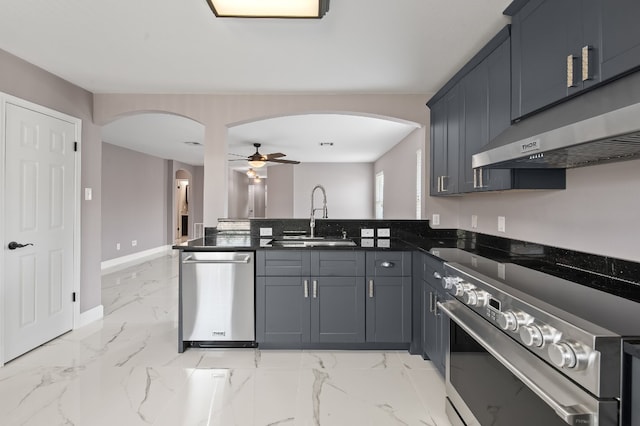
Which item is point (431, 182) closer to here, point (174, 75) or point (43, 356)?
point (174, 75)

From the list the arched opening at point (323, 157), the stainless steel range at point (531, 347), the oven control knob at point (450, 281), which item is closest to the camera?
the stainless steel range at point (531, 347)

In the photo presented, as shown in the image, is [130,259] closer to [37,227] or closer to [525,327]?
[37,227]

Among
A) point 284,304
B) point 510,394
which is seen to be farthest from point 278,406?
point 510,394

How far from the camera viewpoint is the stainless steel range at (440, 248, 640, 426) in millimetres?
939

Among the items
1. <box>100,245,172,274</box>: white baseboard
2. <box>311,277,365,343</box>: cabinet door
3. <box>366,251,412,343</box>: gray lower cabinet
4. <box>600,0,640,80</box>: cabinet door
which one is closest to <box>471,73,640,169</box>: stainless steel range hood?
<box>600,0,640,80</box>: cabinet door

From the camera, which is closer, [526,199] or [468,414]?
[468,414]

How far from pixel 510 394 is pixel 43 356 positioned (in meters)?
3.30

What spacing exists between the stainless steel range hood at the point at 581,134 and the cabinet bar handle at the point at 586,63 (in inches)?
2.7

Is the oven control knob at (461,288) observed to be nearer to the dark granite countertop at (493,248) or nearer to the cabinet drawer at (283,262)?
the dark granite countertop at (493,248)

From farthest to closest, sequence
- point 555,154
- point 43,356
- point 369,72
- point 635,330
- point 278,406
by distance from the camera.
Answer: point 369,72 → point 43,356 → point 278,406 → point 555,154 → point 635,330

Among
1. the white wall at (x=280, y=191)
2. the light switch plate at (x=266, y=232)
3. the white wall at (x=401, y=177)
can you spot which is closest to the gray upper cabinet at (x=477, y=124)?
the light switch plate at (x=266, y=232)

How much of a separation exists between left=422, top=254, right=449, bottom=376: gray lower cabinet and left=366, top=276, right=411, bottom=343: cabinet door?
0.57 ft

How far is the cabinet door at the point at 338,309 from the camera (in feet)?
9.48

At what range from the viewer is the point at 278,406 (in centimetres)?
213
